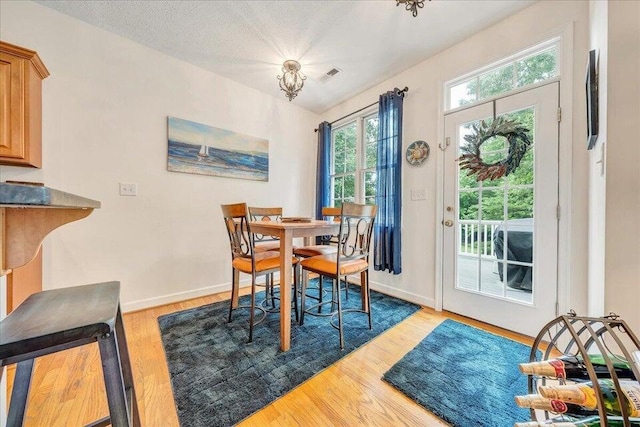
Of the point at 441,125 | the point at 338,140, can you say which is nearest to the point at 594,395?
the point at 441,125

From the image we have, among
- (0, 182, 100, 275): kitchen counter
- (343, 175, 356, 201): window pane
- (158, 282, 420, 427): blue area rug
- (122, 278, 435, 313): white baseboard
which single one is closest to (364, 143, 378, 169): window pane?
(343, 175, 356, 201): window pane

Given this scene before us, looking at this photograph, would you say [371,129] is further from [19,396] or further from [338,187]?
[19,396]

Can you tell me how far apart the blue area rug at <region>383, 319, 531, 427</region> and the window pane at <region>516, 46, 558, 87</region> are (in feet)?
A: 6.70

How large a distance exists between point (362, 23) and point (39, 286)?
3280 mm

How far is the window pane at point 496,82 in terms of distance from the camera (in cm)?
203

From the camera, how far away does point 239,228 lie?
1.87 meters

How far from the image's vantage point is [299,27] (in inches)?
83.0

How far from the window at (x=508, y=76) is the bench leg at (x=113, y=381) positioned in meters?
2.82

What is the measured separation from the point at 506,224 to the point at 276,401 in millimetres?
2122

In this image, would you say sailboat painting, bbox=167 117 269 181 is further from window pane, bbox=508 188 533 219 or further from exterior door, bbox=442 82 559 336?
window pane, bbox=508 188 533 219

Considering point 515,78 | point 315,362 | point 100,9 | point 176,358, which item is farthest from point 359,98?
point 176,358

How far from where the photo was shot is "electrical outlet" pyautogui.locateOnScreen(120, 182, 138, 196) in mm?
2223

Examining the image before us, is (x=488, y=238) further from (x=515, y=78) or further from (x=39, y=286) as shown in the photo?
(x=39, y=286)

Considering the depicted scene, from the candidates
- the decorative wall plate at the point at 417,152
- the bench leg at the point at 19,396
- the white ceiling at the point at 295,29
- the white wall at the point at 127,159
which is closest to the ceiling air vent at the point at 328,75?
the white ceiling at the point at 295,29
